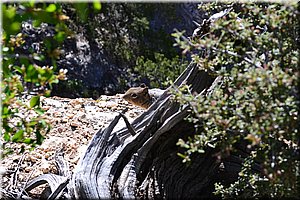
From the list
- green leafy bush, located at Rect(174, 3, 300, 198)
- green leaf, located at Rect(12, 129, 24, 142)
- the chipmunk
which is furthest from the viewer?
the chipmunk

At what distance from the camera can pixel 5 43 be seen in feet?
7.05

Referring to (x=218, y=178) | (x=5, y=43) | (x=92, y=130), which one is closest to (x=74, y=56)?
(x=92, y=130)

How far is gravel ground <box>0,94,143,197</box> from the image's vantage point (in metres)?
3.28

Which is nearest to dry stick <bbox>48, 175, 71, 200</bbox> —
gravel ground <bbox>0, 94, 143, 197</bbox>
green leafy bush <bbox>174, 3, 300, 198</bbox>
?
gravel ground <bbox>0, 94, 143, 197</bbox>

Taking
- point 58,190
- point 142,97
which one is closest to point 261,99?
point 58,190

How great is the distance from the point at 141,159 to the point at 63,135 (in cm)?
106

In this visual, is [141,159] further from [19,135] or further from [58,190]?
[19,135]

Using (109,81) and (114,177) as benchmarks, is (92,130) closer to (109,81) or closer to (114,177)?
(114,177)

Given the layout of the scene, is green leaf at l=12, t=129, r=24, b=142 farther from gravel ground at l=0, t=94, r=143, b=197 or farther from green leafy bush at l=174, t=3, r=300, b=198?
gravel ground at l=0, t=94, r=143, b=197

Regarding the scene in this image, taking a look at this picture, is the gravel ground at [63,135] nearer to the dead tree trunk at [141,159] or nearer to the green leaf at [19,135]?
the dead tree trunk at [141,159]

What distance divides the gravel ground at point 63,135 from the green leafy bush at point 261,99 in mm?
832

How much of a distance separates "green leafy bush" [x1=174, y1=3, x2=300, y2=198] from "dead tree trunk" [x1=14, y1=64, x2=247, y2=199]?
14.5 inches

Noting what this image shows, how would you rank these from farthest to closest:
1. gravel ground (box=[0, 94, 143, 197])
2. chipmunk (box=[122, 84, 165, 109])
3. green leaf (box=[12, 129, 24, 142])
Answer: chipmunk (box=[122, 84, 165, 109])
gravel ground (box=[0, 94, 143, 197])
green leaf (box=[12, 129, 24, 142])

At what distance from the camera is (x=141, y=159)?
2811 mm
